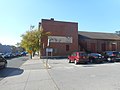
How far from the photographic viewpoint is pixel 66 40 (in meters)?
40.8

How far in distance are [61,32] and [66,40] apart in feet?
7.34

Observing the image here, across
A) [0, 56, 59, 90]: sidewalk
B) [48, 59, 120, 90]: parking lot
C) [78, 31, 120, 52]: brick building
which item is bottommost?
[0, 56, 59, 90]: sidewalk

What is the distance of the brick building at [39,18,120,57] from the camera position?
3975 cm

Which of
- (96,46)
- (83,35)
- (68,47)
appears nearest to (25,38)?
(68,47)

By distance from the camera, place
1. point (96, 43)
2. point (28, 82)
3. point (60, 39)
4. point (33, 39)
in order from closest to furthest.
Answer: point (28, 82) < point (33, 39) < point (60, 39) < point (96, 43)

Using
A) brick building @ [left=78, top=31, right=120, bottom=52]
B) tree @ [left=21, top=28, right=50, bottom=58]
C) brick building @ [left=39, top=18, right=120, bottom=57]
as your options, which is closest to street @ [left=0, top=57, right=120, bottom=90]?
tree @ [left=21, top=28, right=50, bottom=58]

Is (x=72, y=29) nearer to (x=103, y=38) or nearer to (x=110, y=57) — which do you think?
(x=103, y=38)

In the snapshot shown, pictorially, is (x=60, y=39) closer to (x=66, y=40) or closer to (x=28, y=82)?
(x=66, y=40)

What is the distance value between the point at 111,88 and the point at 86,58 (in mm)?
14887

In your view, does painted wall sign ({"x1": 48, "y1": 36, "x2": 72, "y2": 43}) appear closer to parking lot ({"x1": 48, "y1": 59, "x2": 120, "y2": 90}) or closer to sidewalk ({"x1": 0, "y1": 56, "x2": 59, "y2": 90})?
parking lot ({"x1": 48, "y1": 59, "x2": 120, "y2": 90})

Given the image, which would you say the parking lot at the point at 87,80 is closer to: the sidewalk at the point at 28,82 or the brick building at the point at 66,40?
the sidewalk at the point at 28,82

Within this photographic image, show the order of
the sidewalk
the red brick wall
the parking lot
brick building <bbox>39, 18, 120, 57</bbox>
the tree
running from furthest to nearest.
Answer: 1. the red brick wall
2. brick building <bbox>39, 18, 120, 57</bbox>
3. the tree
4. the sidewalk
5. the parking lot

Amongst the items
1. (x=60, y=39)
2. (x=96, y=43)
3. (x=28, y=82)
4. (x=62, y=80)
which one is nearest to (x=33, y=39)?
(x=60, y=39)

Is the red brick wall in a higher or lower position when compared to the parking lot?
higher
